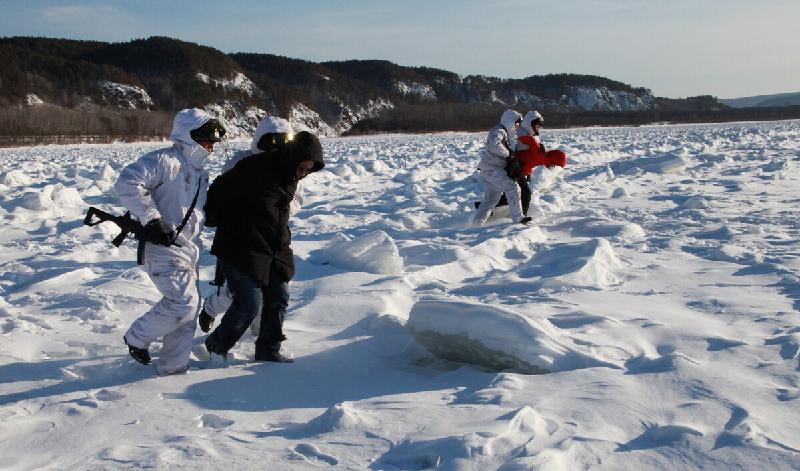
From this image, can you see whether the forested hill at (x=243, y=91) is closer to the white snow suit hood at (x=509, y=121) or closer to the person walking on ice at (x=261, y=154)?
the white snow suit hood at (x=509, y=121)

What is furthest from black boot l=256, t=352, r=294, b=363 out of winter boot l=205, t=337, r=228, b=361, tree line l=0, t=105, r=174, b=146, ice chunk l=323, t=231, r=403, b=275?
tree line l=0, t=105, r=174, b=146

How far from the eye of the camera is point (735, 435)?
288 cm

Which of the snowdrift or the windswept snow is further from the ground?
the windswept snow

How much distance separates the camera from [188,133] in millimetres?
3701

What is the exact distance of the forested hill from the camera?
71.6 meters

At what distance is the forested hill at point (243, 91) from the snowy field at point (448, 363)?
192ft

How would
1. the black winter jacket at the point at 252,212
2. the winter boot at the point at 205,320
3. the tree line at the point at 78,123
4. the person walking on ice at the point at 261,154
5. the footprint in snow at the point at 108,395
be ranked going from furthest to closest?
the tree line at the point at 78,123 < the winter boot at the point at 205,320 < the person walking on ice at the point at 261,154 < the black winter jacket at the point at 252,212 < the footprint in snow at the point at 108,395

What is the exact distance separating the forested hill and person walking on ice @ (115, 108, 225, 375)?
60147 millimetres

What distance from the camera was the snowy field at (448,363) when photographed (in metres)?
2.85

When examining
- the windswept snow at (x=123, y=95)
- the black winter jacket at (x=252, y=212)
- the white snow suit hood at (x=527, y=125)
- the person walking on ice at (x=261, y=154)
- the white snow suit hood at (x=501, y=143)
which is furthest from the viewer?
the windswept snow at (x=123, y=95)

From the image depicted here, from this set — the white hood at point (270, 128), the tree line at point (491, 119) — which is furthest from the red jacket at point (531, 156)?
the tree line at point (491, 119)

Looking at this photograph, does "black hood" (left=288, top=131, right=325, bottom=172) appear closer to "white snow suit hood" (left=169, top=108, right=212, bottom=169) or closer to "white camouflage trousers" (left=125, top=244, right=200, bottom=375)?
"white snow suit hood" (left=169, top=108, right=212, bottom=169)

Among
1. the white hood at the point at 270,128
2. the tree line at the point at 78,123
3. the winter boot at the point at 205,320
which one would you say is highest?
the tree line at the point at 78,123

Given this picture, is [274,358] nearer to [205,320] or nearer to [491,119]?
[205,320]
